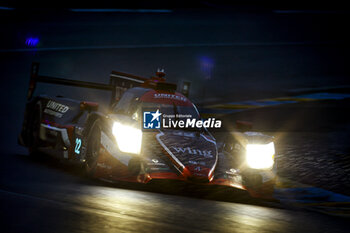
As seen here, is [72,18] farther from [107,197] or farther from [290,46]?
[107,197]

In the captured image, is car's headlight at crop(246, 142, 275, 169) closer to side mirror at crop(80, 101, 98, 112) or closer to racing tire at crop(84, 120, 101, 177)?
racing tire at crop(84, 120, 101, 177)

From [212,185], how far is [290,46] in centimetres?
1663

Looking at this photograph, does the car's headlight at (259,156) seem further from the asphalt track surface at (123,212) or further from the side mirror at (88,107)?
the side mirror at (88,107)

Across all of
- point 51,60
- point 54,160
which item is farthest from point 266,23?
point 54,160

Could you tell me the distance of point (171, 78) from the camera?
16250 millimetres

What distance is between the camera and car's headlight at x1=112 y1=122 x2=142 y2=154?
261 inches

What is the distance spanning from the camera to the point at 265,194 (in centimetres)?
680

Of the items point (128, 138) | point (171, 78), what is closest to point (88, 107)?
point (128, 138)

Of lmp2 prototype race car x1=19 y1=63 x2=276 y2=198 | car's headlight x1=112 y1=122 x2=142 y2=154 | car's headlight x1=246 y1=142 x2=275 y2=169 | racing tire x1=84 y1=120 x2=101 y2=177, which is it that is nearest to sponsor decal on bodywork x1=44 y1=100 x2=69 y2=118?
lmp2 prototype race car x1=19 y1=63 x2=276 y2=198

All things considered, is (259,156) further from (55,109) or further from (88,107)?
(55,109)

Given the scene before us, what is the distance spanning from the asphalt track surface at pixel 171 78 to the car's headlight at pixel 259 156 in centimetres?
45

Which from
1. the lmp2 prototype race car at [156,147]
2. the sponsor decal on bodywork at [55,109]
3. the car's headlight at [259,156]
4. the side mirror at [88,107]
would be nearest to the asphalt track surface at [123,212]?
the lmp2 prototype race car at [156,147]

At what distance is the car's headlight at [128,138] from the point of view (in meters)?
6.62

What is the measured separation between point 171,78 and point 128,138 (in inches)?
379
